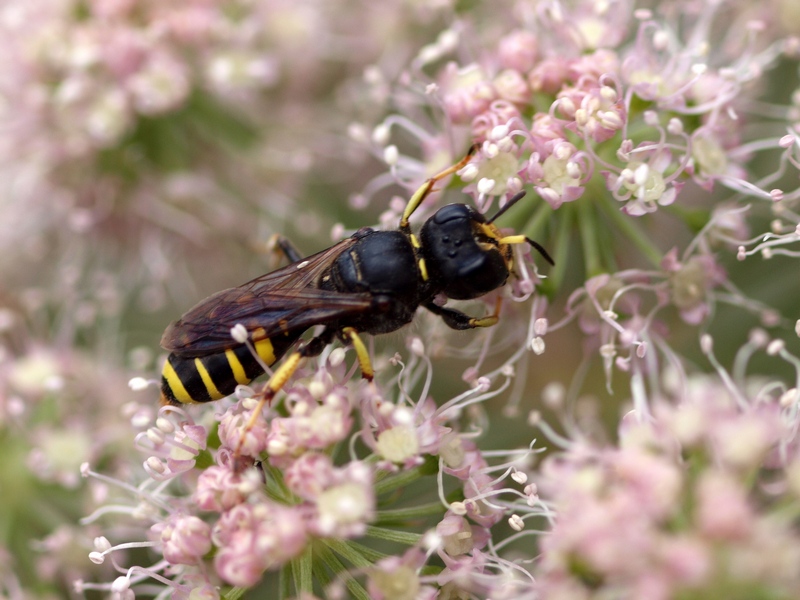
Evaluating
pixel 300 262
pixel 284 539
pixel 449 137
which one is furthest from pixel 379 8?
pixel 284 539

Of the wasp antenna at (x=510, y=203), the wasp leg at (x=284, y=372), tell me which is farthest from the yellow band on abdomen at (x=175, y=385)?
the wasp antenna at (x=510, y=203)

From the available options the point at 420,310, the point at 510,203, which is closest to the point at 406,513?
the point at 420,310

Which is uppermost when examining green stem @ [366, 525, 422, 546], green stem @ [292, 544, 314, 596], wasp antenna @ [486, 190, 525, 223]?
wasp antenna @ [486, 190, 525, 223]

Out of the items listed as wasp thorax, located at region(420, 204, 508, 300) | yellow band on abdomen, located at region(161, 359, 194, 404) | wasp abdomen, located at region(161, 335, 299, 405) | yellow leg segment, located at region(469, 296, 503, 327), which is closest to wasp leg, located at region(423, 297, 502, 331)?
yellow leg segment, located at region(469, 296, 503, 327)

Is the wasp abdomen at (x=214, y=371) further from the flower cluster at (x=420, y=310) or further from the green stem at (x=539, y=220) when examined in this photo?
the green stem at (x=539, y=220)

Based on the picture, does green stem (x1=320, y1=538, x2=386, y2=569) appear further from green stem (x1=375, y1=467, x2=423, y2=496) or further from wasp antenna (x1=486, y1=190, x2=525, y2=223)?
wasp antenna (x1=486, y1=190, x2=525, y2=223)

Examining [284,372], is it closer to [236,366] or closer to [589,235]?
[236,366]
